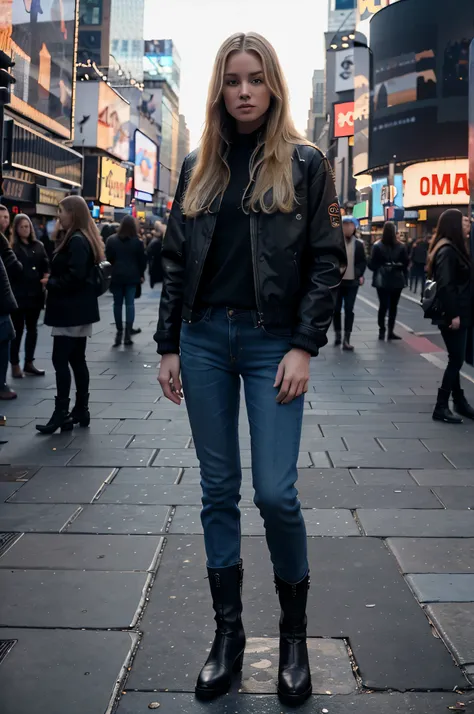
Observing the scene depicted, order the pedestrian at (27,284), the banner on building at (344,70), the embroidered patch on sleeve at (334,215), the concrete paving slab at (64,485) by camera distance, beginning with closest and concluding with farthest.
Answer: the embroidered patch on sleeve at (334,215)
the concrete paving slab at (64,485)
the pedestrian at (27,284)
the banner on building at (344,70)

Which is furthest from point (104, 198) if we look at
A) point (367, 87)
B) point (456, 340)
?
point (456, 340)

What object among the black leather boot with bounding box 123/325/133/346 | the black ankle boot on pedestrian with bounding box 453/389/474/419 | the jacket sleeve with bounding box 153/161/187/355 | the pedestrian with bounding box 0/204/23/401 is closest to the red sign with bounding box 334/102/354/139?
the black leather boot with bounding box 123/325/133/346

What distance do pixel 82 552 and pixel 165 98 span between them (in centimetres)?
13559

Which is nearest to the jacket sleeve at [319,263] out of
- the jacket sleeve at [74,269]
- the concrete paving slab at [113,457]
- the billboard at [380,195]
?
the concrete paving slab at [113,457]

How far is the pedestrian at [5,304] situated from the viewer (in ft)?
23.6

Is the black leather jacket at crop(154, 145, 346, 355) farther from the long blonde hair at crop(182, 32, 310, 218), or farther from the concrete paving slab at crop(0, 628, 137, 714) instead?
the concrete paving slab at crop(0, 628, 137, 714)

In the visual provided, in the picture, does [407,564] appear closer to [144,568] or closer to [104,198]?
[144,568]

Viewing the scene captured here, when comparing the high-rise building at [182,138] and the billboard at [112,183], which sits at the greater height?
the high-rise building at [182,138]

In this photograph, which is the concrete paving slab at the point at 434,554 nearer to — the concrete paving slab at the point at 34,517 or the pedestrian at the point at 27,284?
the concrete paving slab at the point at 34,517

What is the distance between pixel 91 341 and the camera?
47.4 ft

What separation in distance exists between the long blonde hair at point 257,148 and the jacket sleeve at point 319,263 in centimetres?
9

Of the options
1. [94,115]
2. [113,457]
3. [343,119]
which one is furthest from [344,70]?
[113,457]

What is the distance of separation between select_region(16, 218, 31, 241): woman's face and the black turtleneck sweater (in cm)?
778

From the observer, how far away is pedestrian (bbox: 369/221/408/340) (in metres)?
14.3
